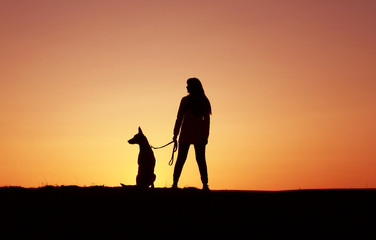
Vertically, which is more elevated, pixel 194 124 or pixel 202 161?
pixel 194 124

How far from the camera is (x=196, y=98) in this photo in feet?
43.8

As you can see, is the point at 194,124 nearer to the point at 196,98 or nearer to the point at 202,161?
the point at 196,98

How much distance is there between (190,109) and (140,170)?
2351 mm

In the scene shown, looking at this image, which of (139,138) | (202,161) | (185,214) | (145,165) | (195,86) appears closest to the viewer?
(185,214)

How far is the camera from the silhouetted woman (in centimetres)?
1335

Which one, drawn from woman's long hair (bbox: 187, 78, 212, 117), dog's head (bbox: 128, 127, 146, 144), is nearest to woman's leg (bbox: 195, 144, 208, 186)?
woman's long hair (bbox: 187, 78, 212, 117)

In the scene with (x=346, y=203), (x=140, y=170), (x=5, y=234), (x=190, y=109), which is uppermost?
(x=190, y=109)

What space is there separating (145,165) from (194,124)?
2.07 metres

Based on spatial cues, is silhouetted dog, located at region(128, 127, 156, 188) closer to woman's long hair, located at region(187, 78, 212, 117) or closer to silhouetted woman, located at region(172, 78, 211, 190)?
silhouetted woman, located at region(172, 78, 211, 190)

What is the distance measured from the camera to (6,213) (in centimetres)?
1020

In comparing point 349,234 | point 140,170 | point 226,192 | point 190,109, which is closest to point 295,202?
point 226,192

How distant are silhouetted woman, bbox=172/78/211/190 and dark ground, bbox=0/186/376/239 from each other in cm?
108

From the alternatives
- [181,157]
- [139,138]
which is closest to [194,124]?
[181,157]

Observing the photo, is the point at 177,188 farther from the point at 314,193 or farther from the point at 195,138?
the point at 314,193
